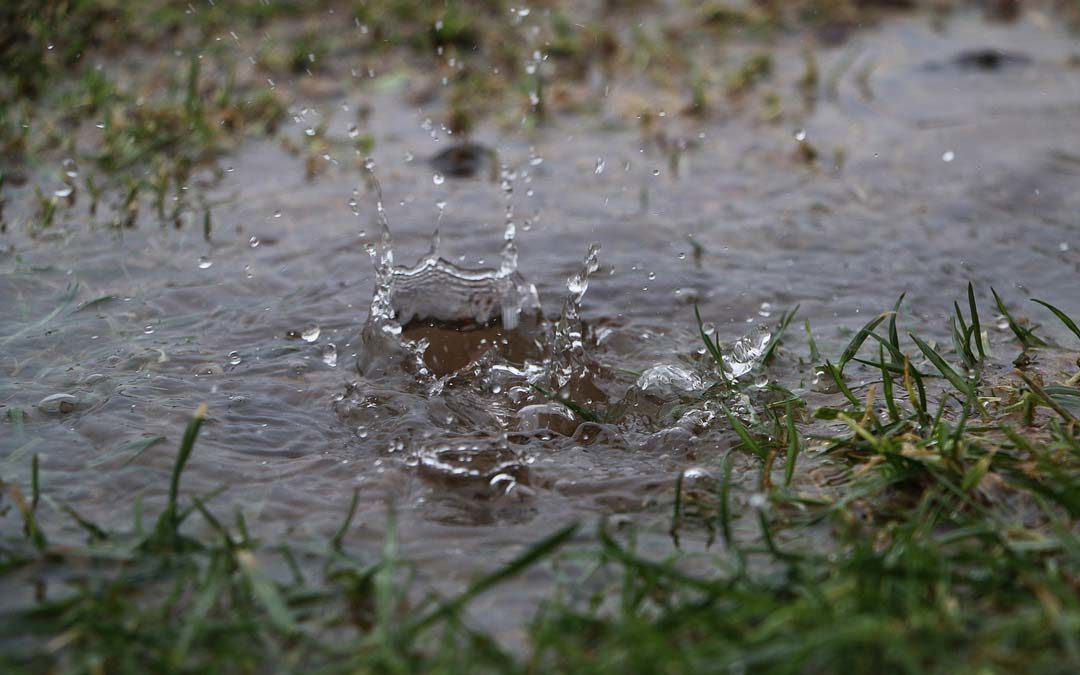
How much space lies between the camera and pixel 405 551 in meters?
2.70

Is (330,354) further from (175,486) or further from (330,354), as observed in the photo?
(175,486)

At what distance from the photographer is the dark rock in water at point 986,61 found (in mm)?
6809

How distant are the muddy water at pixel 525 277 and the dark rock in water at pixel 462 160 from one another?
0.10 metres

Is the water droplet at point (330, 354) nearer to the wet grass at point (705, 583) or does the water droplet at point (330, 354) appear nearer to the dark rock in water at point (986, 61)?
the wet grass at point (705, 583)

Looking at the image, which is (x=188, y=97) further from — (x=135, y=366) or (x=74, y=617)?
(x=74, y=617)

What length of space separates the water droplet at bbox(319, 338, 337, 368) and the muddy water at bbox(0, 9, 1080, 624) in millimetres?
20

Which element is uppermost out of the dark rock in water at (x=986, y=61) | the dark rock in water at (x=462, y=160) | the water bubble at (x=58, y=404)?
the dark rock in water at (x=986, y=61)

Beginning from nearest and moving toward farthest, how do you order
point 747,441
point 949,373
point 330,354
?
point 747,441, point 949,373, point 330,354

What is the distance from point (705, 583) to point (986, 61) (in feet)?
18.2

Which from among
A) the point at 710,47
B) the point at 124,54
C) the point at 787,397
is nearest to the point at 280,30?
the point at 124,54

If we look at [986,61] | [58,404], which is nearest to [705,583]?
[58,404]

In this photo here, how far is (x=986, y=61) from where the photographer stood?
6.87 meters

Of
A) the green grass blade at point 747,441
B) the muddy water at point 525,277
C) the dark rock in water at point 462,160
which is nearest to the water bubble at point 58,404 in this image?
the muddy water at point 525,277

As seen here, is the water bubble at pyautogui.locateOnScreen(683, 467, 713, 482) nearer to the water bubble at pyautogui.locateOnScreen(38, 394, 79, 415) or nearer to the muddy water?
the muddy water
